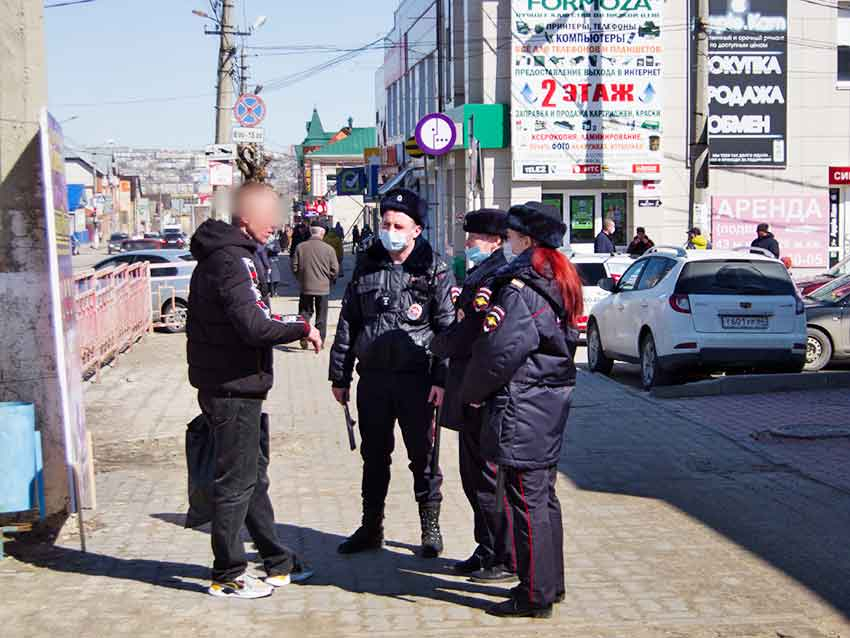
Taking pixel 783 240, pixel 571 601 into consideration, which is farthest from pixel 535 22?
pixel 571 601

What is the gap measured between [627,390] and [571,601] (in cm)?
781

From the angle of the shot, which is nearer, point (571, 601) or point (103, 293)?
point (571, 601)

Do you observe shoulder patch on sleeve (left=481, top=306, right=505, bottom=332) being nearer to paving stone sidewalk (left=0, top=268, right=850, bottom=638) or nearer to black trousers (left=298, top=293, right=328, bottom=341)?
paving stone sidewalk (left=0, top=268, right=850, bottom=638)

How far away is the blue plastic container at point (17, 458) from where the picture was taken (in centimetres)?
655

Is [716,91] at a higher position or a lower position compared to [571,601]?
higher

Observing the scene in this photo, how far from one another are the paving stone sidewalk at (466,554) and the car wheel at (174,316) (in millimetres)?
11511

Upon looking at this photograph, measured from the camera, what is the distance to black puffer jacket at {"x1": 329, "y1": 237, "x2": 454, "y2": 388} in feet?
21.0

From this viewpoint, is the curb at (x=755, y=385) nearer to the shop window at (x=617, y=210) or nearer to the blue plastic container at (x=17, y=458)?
the blue plastic container at (x=17, y=458)

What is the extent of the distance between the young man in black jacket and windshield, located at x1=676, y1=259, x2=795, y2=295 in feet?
27.7

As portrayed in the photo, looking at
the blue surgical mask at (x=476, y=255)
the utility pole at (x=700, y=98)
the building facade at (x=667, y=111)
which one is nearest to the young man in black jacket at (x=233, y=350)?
the blue surgical mask at (x=476, y=255)

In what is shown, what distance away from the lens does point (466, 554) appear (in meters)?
6.71

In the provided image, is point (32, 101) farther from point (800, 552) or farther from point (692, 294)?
point (692, 294)

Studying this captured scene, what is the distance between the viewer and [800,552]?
6.61 meters

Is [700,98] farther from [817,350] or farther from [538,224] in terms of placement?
[538,224]
